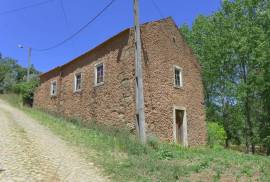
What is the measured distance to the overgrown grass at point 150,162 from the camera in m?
9.54

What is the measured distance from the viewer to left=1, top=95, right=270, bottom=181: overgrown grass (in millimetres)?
9539

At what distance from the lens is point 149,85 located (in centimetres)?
1744

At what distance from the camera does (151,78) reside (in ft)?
57.9

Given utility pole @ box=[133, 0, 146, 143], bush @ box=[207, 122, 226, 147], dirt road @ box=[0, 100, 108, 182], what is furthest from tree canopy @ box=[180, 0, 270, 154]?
dirt road @ box=[0, 100, 108, 182]

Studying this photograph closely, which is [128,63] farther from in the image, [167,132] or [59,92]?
[59,92]

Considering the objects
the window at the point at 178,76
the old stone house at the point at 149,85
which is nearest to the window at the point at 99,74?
the old stone house at the point at 149,85

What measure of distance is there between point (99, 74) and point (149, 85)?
402cm

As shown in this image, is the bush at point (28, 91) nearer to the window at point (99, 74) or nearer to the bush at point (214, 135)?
the window at point (99, 74)

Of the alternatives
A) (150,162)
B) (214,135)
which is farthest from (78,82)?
(150,162)

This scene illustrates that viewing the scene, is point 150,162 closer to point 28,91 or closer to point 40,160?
point 40,160

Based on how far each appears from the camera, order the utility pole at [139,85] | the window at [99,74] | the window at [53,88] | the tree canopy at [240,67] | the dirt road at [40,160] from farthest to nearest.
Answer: the tree canopy at [240,67]
the window at [53,88]
the window at [99,74]
the utility pole at [139,85]
the dirt road at [40,160]

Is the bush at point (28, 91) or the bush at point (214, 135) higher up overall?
the bush at point (28, 91)

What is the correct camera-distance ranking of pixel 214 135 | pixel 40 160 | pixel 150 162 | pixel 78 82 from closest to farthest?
pixel 40 160 → pixel 150 162 → pixel 78 82 → pixel 214 135

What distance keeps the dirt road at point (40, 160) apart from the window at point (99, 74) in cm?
611
